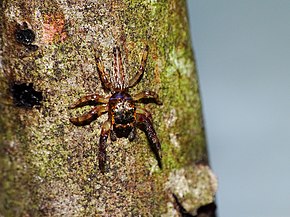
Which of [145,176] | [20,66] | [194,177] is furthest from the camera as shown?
[194,177]

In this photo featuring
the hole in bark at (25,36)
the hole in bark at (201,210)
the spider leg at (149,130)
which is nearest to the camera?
the hole in bark at (25,36)

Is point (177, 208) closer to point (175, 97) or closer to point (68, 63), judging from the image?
point (175, 97)

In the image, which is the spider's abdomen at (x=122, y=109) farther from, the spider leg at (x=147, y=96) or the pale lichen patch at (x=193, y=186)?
the pale lichen patch at (x=193, y=186)

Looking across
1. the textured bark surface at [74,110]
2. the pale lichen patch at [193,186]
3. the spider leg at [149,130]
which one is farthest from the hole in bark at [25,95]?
the pale lichen patch at [193,186]

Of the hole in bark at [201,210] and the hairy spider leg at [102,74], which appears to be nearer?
the hairy spider leg at [102,74]

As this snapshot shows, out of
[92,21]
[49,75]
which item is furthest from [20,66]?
[92,21]

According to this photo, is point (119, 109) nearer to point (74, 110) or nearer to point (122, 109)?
point (122, 109)

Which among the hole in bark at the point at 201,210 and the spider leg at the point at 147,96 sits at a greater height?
the spider leg at the point at 147,96
